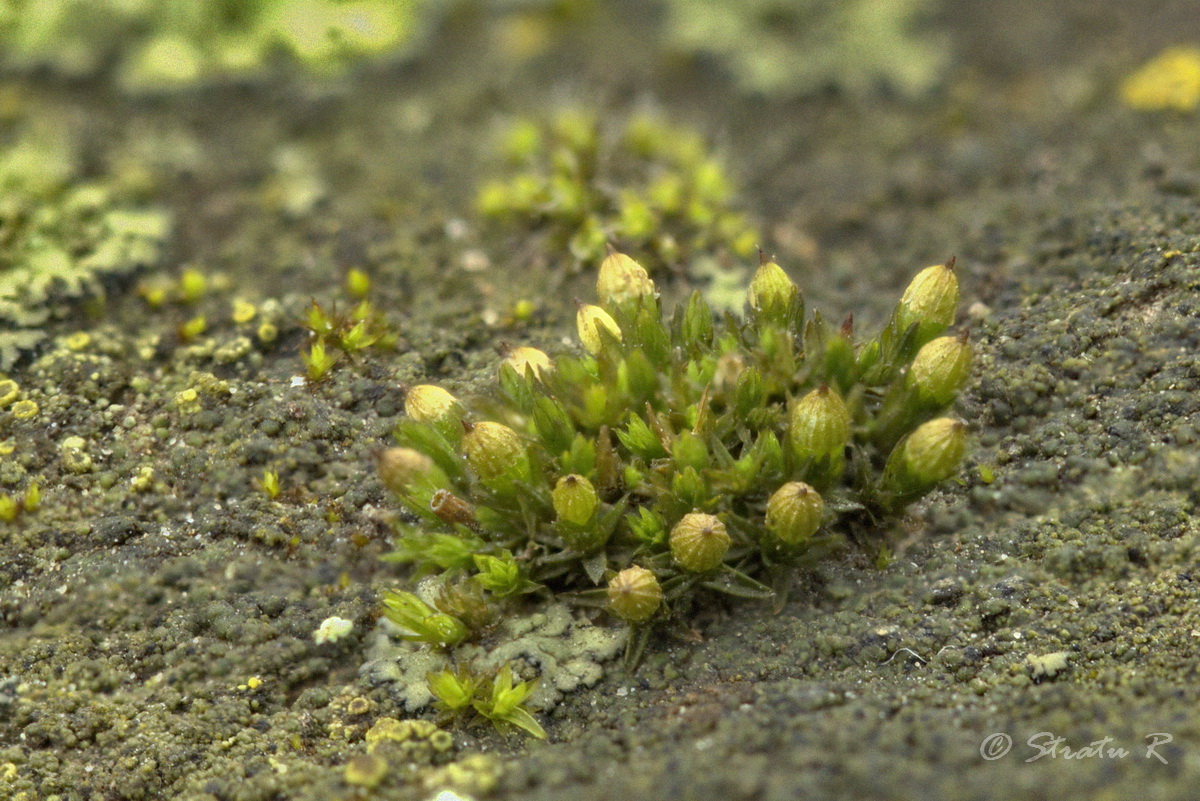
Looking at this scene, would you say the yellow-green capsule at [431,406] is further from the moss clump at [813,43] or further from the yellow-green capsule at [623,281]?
the moss clump at [813,43]

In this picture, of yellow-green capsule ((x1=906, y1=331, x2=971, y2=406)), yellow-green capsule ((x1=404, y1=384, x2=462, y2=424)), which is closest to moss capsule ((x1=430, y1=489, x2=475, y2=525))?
yellow-green capsule ((x1=404, y1=384, x2=462, y2=424))

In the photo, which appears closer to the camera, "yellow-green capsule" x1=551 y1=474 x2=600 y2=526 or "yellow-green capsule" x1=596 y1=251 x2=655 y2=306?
"yellow-green capsule" x1=551 y1=474 x2=600 y2=526

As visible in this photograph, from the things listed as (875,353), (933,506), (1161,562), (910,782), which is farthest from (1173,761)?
(875,353)

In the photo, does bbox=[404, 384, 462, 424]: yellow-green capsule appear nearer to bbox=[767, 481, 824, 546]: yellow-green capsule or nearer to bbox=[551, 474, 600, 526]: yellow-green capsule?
bbox=[551, 474, 600, 526]: yellow-green capsule

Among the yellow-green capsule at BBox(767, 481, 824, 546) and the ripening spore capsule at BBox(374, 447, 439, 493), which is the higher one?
the ripening spore capsule at BBox(374, 447, 439, 493)

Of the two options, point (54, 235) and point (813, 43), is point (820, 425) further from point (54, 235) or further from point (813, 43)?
point (813, 43)

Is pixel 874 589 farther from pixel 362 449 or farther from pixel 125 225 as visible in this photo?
pixel 125 225
